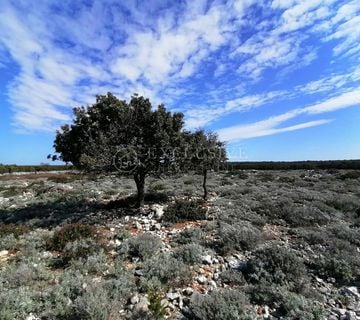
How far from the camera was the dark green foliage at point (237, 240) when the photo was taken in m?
10.1

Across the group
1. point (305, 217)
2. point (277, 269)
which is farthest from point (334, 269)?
point (305, 217)

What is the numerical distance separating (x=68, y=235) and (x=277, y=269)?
666 centimetres

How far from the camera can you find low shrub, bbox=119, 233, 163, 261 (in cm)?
958

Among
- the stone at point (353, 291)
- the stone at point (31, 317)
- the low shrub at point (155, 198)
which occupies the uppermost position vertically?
the low shrub at point (155, 198)

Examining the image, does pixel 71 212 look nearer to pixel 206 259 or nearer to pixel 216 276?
pixel 206 259

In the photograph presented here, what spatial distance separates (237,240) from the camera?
34.1ft

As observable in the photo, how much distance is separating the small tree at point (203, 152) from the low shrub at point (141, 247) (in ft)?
20.8

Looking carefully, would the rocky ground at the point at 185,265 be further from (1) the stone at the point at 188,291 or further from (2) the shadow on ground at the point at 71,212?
(2) the shadow on ground at the point at 71,212

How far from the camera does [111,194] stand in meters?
22.3

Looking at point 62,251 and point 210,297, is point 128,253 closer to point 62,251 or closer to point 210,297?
point 62,251

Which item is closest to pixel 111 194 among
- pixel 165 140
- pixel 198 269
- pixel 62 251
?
pixel 165 140

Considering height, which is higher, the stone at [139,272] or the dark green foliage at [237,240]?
the dark green foliage at [237,240]

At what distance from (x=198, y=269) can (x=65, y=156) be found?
33.6 ft

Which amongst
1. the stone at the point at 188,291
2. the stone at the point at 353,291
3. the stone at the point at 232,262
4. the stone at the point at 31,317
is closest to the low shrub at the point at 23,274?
the stone at the point at 31,317
